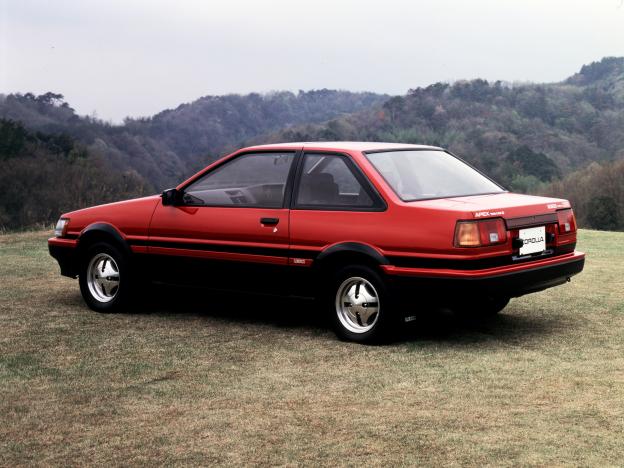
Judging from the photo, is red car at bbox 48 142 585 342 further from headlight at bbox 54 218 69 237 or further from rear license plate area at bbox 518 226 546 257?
headlight at bbox 54 218 69 237

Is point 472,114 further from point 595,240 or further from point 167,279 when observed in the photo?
point 167,279

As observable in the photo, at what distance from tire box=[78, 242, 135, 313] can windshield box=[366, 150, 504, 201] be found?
258cm

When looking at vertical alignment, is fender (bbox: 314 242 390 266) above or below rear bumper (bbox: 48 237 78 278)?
above

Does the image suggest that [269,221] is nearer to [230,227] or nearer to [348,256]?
[230,227]

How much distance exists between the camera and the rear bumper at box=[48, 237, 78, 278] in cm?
859

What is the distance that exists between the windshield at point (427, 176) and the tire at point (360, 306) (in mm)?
672

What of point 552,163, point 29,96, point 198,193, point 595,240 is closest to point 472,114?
point 552,163

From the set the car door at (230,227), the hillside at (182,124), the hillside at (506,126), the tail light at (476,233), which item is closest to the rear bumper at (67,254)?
the car door at (230,227)

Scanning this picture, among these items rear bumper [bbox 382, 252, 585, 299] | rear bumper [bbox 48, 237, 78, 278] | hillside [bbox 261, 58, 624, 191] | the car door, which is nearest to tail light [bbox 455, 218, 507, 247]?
rear bumper [bbox 382, 252, 585, 299]

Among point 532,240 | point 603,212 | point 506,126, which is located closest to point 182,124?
point 506,126

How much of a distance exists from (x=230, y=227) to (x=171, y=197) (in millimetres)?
719

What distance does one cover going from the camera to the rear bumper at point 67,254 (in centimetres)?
859

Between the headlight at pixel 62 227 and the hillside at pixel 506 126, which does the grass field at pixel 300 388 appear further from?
the hillside at pixel 506 126

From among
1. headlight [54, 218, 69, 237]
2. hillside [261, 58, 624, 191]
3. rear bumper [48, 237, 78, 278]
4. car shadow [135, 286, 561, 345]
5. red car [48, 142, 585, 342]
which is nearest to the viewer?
red car [48, 142, 585, 342]
